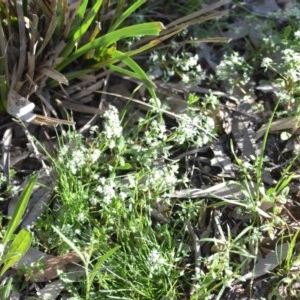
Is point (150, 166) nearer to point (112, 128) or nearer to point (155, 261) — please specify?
point (112, 128)

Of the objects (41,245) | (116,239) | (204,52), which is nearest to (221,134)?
(204,52)

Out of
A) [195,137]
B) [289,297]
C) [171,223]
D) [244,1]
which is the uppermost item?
[244,1]

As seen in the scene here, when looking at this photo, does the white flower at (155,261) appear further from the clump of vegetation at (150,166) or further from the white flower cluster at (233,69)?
the white flower cluster at (233,69)

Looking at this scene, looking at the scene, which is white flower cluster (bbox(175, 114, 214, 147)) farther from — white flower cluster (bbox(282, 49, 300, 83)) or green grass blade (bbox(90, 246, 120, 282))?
green grass blade (bbox(90, 246, 120, 282))

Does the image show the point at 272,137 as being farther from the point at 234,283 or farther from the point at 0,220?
the point at 0,220

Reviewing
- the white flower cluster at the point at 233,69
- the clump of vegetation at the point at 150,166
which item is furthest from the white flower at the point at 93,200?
the white flower cluster at the point at 233,69
